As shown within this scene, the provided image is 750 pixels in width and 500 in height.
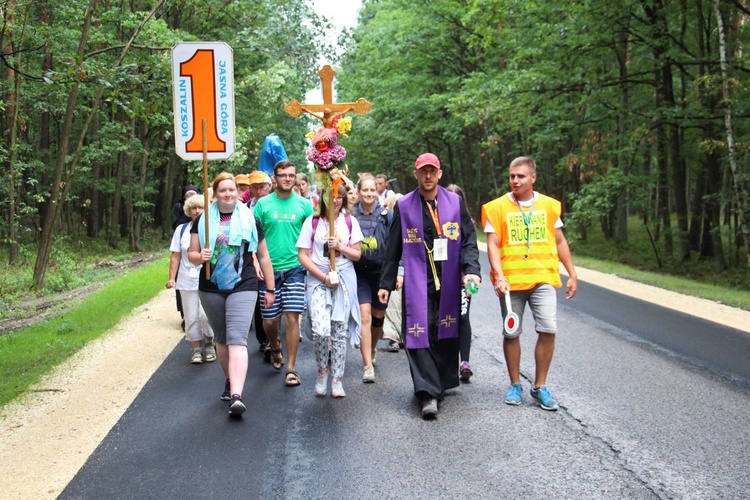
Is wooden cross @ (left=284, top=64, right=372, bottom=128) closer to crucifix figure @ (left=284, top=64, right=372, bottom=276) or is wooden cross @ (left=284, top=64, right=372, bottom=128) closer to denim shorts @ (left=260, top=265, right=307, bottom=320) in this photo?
crucifix figure @ (left=284, top=64, right=372, bottom=276)

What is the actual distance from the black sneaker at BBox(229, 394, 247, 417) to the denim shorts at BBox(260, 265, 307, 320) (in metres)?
1.43

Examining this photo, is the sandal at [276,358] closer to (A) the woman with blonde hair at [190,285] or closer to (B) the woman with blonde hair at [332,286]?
(A) the woman with blonde hair at [190,285]

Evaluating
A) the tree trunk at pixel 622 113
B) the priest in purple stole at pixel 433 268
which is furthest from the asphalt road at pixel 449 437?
the tree trunk at pixel 622 113

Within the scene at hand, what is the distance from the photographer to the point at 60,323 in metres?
11.0

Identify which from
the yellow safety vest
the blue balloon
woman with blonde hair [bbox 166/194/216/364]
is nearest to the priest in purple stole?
the yellow safety vest

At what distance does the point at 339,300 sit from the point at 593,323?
487 cm

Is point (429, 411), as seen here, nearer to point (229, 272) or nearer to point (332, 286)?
point (332, 286)

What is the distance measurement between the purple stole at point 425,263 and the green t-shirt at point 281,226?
1.51 meters

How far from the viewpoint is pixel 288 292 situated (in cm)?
737

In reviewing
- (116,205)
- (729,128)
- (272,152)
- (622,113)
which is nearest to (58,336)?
(272,152)

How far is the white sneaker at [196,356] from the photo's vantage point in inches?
328

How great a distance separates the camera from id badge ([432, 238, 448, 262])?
20.9ft

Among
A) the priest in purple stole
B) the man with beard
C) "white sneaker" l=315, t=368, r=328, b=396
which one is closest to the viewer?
the priest in purple stole

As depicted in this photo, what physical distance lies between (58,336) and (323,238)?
16.4 feet
